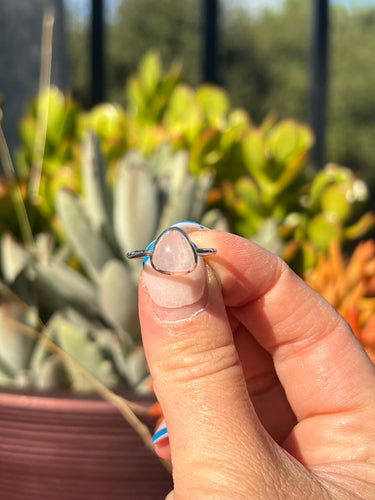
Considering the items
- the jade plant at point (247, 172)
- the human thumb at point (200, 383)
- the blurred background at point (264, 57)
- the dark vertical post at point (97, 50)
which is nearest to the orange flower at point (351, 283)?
the jade plant at point (247, 172)

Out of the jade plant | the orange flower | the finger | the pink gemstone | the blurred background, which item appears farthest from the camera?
the blurred background

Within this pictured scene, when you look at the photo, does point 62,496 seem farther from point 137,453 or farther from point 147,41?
point 147,41

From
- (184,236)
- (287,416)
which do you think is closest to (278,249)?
(287,416)

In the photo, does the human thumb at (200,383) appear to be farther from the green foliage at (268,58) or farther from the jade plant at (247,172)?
the green foliage at (268,58)

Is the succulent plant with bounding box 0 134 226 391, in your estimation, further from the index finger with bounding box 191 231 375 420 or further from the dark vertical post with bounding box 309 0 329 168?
the dark vertical post with bounding box 309 0 329 168

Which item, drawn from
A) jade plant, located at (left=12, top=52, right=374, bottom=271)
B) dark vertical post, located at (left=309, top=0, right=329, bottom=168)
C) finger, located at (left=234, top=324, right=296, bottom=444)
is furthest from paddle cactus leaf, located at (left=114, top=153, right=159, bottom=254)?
dark vertical post, located at (left=309, top=0, right=329, bottom=168)
